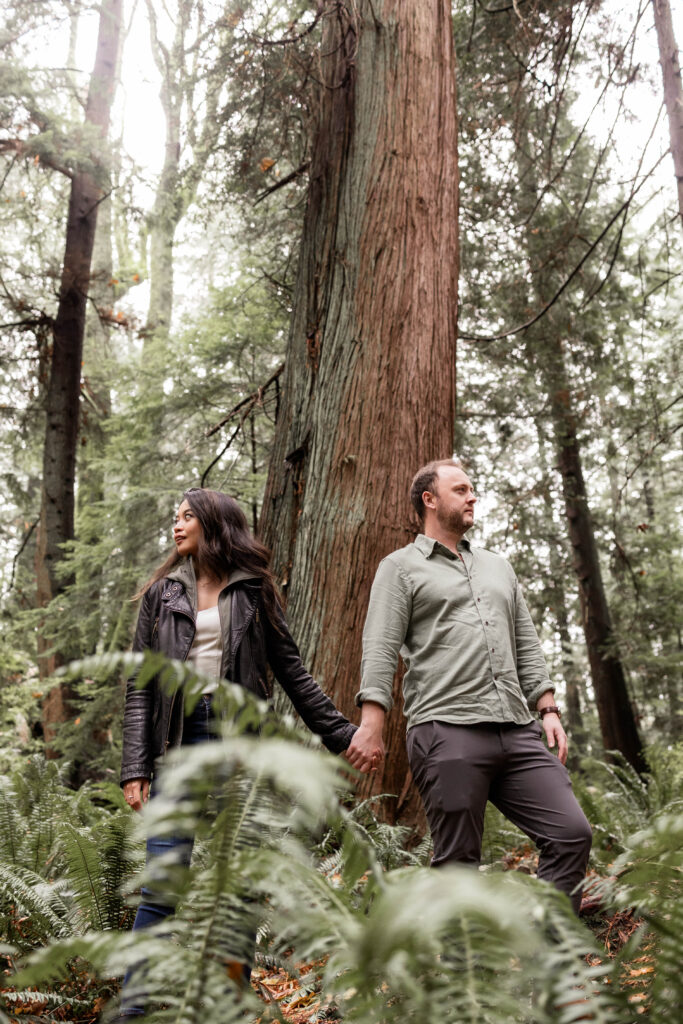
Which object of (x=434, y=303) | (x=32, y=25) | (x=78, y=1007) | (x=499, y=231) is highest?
(x=32, y=25)

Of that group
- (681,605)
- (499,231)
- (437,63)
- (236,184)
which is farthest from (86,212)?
(681,605)

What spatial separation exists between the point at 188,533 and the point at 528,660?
1561 millimetres

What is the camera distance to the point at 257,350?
1099cm

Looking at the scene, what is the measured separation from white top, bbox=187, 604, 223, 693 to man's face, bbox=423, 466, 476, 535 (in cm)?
108

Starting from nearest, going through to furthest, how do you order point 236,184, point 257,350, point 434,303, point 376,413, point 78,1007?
point 78,1007, point 376,413, point 434,303, point 236,184, point 257,350

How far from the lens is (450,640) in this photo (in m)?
3.31

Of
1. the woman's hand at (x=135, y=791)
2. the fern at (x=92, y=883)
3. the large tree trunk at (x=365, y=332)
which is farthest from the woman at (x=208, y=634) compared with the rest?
the large tree trunk at (x=365, y=332)

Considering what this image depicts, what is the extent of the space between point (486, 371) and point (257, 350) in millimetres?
3568

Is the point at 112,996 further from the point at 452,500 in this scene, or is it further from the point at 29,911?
the point at 452,500

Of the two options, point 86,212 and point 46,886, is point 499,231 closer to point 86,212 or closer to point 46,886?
point 86,212

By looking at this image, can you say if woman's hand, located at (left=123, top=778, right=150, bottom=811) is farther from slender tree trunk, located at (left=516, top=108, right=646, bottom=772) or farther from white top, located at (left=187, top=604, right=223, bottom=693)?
slender tree trunk, located at (left=516, top=108, right=646, bottom=772)

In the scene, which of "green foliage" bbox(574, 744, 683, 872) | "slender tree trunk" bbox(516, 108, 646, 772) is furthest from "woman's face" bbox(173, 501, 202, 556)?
"slender tree trunk" bbox(516, 108, 646, 772)

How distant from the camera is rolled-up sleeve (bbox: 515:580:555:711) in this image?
3494 millimetres

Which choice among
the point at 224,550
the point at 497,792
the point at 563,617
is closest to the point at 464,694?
the point at 497,792
